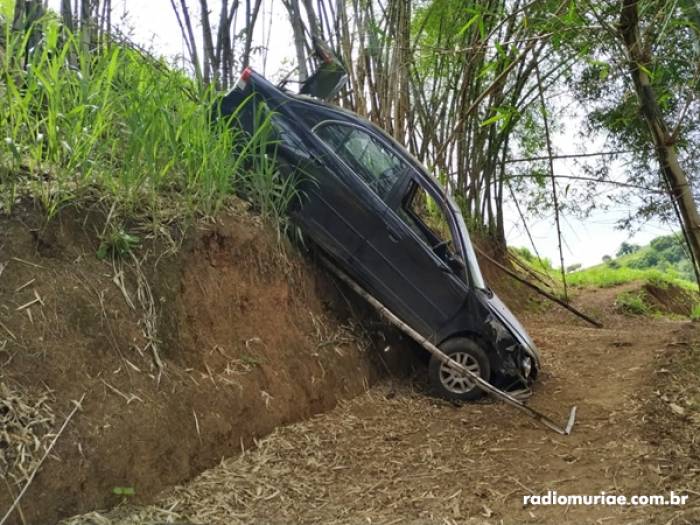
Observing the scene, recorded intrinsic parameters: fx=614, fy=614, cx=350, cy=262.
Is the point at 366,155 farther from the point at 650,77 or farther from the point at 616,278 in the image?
the point at 616,278

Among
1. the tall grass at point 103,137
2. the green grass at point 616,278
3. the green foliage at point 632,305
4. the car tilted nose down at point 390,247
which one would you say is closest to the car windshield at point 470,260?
the car tilted nose down at point 390,247

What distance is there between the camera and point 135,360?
2.75 meters

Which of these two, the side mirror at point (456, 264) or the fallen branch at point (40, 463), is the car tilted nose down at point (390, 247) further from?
the fallen branch at point (40, 463)

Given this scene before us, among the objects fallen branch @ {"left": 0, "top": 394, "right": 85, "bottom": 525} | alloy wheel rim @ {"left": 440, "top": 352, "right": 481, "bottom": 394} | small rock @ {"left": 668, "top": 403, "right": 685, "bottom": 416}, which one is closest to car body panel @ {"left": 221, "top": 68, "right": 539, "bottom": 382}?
alloy wheel rim @ {"left": 440, "top": 352, "right": 481, "bottom": 394}

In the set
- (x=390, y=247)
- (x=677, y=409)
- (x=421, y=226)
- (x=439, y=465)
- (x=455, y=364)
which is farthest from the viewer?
(x=421, y=226)

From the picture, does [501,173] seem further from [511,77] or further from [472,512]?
[472,512]

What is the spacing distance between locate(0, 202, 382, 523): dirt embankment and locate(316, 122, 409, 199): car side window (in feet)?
3.35

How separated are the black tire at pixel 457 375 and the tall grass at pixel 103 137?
1.90 metres

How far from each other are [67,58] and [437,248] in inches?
105

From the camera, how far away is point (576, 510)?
8.70ft

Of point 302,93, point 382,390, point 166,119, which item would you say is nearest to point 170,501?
point 166,119

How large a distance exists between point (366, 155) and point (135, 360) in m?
2.55

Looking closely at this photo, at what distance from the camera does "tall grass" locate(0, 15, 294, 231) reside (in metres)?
2.86

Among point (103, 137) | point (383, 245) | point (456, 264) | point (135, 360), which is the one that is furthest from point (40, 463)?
point (456, 264)
